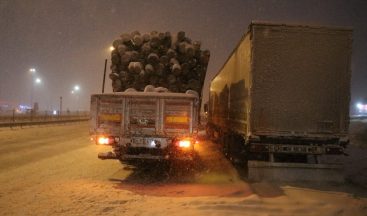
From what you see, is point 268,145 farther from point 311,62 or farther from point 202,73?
point 202,73

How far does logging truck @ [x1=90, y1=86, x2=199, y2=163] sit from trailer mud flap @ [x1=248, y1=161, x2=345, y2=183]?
1.77m

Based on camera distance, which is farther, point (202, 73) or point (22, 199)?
point (202, 73)

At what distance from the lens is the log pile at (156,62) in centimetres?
1544

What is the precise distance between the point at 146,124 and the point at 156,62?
594 cm

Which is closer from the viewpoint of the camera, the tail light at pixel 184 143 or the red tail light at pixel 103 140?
the tail light at pixel 184 143

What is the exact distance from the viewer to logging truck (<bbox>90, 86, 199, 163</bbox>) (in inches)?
388

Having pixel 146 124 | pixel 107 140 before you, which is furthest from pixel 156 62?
pixel 107 140

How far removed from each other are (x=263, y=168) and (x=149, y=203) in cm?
393

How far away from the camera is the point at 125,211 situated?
22.7ft

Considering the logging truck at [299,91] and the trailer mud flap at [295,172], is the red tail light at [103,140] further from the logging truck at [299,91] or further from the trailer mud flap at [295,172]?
the trailer mud flap at [295,172]

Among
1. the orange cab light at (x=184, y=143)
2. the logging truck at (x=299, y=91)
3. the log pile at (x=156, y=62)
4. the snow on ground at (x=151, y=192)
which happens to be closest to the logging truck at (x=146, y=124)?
the orange cab light at (x=184, y=143)

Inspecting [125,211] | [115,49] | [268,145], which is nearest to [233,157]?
[268,145]

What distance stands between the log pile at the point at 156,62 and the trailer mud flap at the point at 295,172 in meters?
A: 5.95

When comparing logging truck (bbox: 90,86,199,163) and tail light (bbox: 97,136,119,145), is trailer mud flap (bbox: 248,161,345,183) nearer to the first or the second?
logging truck (bbox: 90,86,199,163)
